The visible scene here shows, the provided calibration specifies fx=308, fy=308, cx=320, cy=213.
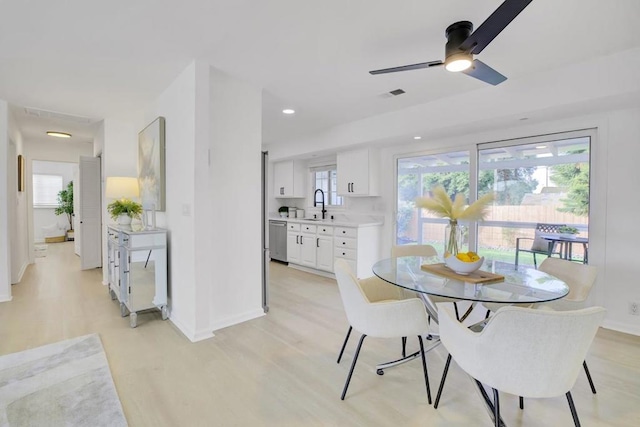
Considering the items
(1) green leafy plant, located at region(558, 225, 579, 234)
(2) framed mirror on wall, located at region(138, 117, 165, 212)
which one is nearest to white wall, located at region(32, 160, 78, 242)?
(2) framed mirror on wall, located at region(138, 117, 165, 212)

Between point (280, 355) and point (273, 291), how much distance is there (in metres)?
1.80

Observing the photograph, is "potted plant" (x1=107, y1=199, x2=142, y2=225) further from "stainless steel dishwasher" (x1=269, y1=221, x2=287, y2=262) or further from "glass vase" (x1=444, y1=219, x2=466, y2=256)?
"glass vase" (x1=444, y1=219, x2=466, y2=256)

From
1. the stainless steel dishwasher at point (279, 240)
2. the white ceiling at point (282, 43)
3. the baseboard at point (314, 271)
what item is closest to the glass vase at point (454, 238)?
the white ceiling at point (282, 43)

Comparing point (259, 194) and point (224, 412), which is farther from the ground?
point (259, 194)

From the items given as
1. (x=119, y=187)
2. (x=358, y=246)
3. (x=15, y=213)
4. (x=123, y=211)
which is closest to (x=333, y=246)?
(x=358, y=246)

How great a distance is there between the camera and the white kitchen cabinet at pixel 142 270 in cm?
303

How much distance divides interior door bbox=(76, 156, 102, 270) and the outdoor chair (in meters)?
6.63

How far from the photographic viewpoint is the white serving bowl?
212 centimetres

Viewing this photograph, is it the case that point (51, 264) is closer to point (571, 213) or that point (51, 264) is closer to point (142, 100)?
point (142, 100)

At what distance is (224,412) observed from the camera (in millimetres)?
1819

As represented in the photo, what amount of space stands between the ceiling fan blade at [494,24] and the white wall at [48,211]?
11158mm

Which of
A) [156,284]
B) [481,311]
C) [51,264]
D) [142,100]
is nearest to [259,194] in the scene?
[156,284]

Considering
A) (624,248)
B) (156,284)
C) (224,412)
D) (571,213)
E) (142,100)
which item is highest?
(142,100)

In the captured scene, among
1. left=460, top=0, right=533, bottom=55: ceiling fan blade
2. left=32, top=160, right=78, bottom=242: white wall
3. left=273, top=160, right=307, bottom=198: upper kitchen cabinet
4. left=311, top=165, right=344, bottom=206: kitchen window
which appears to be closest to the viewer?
left=460, top=0, right=533, bottom=55: ceiling fan blade
